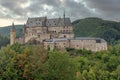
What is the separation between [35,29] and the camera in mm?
114750

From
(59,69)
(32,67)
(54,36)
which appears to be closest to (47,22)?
(54,36)

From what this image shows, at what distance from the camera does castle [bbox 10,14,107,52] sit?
10475cm

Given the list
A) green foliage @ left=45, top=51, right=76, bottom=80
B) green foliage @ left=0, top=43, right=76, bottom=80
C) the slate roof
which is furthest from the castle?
green foliage @ left=0, top=43, right=76, bottom=80

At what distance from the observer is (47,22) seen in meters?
116

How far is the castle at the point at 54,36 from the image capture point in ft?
344

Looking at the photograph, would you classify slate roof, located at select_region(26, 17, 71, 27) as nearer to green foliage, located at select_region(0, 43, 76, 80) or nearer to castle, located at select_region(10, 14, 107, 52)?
castle, located at select_region(10, 14, 107, 52)

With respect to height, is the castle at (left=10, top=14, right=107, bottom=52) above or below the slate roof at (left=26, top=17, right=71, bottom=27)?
below

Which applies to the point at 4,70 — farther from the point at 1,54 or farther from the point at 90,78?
the point at 90,78

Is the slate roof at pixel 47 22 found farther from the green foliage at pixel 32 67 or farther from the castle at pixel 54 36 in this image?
the green foliage at pixel 32 67

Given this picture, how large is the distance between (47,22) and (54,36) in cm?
582

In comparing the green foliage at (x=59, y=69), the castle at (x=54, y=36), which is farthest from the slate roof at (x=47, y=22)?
the green foliage at (x=59, y=69)

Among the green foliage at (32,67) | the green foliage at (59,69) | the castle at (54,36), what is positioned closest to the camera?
the green foliage at (32,67)

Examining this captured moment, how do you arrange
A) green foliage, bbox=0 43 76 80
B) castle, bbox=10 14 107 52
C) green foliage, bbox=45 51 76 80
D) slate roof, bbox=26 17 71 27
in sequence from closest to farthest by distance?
green foliage, bbox=0 43 76 80
green foliage, bbox=45 51 76 80
castle, bbox=10 14 107 52
slate roof, bbox=26 17 71 27

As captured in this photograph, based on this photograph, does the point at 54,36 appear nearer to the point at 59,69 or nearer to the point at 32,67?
the point at 59,69
